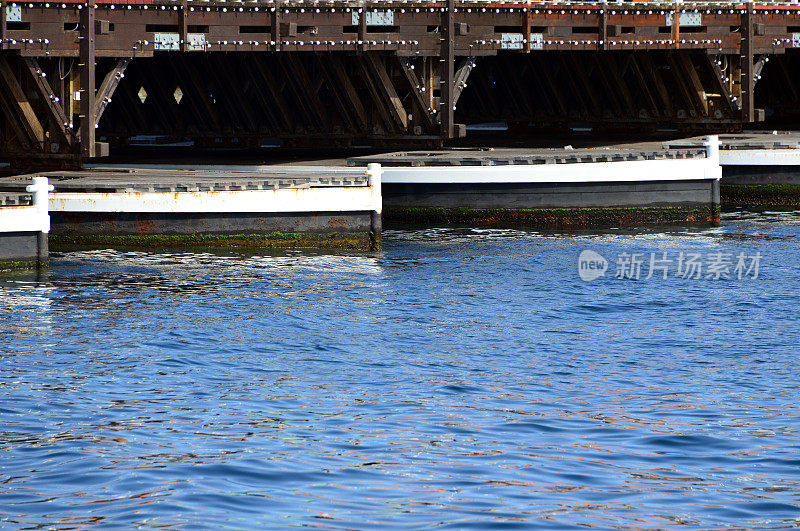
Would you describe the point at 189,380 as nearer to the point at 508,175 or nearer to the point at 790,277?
the point at 790,277

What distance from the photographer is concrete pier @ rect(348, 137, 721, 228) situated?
116 feet

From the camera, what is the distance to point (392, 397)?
1681 cm

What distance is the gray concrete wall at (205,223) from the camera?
1166 inches

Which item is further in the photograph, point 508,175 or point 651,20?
point 651,20

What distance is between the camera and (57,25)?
32.6m

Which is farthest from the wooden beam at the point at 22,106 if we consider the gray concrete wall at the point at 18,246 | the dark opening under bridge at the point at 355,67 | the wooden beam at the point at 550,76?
the wooden beam at the point at 550,76

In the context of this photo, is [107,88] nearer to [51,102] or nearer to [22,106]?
[51,102]

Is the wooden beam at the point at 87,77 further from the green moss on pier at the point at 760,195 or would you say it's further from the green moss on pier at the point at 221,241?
the green moss on pier at the point at 760,195

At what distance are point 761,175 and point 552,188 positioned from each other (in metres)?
8.65

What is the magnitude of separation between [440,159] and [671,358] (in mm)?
17180

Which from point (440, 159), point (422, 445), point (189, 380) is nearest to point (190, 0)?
point (440, 159)

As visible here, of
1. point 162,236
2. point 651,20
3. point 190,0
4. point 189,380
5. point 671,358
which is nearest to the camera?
point 189,380

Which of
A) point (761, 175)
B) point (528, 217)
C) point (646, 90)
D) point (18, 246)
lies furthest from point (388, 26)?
point (18, 246)

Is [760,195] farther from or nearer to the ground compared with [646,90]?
nearer to the ground
